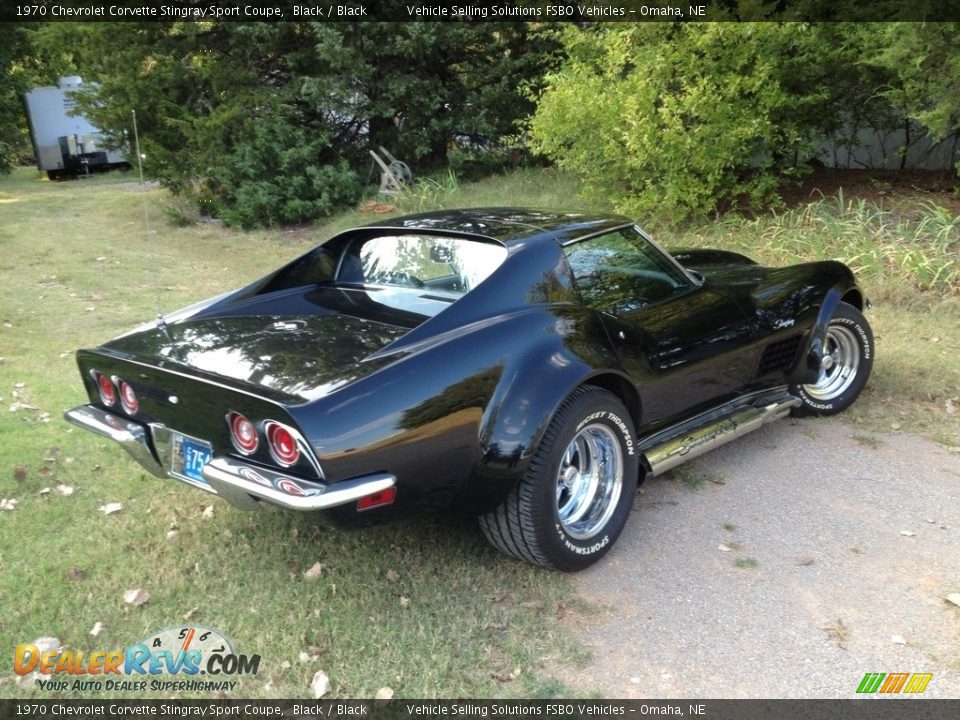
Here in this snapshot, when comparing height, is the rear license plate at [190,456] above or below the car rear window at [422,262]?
below

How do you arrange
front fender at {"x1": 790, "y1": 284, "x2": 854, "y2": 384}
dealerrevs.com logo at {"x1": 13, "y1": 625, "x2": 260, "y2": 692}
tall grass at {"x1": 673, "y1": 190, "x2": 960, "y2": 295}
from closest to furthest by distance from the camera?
dealerrevs.com logo at {"x1": 13, "y1": 625, "x2": 260, "y2": 692}, front fender at {"x1": 790, "y1": 284, "x2": 854, "y2": 384}, tall grass at {"x1": 673, "y1": 190, "x2": 960, "y2": 295}

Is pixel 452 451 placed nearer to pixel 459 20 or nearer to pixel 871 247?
pixel 871 247

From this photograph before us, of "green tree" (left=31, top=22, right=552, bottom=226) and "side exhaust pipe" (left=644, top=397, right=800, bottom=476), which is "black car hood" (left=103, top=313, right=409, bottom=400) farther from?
"green tree" (left=31, top=22, right=552, bottom=226)

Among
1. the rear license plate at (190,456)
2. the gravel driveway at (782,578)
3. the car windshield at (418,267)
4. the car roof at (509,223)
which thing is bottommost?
the gravel driveway at (782,578)

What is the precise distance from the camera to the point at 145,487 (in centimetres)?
400

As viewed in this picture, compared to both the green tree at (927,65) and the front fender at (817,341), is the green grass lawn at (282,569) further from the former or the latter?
the green tree at (927,65)

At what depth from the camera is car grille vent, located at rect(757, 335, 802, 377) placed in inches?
166

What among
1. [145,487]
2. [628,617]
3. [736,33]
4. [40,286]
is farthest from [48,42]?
[628,617]

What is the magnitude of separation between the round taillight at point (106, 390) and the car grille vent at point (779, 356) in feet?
10.1

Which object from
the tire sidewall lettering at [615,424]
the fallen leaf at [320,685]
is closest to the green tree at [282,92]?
the tire sidewall lettering at [615,424]

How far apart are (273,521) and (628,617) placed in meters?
1.62

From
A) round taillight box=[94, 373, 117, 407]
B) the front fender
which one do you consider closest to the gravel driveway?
the front fender

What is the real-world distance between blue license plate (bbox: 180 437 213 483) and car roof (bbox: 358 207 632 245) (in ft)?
4.79

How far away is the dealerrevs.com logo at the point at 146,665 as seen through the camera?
105 inches
